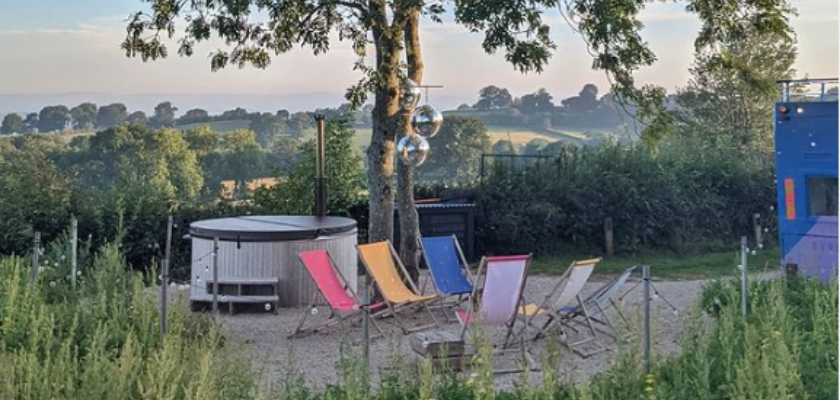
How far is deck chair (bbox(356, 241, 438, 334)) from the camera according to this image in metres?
6.86

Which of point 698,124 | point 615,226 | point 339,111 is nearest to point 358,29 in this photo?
point 339,111

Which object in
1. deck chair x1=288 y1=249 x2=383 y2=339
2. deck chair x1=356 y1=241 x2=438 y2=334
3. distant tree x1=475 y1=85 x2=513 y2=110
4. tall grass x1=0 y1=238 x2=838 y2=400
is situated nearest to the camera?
tall grass x1=0 y1=238 x2=838 y2=400

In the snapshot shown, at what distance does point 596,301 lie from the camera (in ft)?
20.4

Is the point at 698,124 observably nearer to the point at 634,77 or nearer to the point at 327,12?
the point at 634,77

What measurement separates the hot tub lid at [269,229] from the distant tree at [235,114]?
574 centimetres

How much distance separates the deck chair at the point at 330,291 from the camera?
6.62m

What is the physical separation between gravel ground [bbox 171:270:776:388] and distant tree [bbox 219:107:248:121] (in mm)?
7128

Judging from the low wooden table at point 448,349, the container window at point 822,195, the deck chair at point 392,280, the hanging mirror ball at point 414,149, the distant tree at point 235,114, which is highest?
the distant tree at point 235,114

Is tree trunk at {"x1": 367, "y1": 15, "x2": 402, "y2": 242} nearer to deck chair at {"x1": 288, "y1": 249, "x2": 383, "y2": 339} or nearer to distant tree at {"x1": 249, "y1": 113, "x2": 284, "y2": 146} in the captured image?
deck chair at {"x1": 288, "y1": 249, "x2": 383, "y2": 339}

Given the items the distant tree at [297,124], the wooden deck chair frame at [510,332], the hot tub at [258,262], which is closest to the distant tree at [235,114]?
the distant tree at [297,124]

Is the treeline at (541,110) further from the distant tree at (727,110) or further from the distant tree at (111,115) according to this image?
the distant tree at (111,115)

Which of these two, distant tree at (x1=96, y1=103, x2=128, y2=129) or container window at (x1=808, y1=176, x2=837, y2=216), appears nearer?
container window at (x1=808, y1=176, x2=837, y2=216)

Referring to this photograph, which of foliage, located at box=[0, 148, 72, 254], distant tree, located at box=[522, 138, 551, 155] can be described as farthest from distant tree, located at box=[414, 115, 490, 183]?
foliage, located at box=[0, 148, 72, 254]

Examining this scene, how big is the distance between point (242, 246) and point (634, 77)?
4360mm
